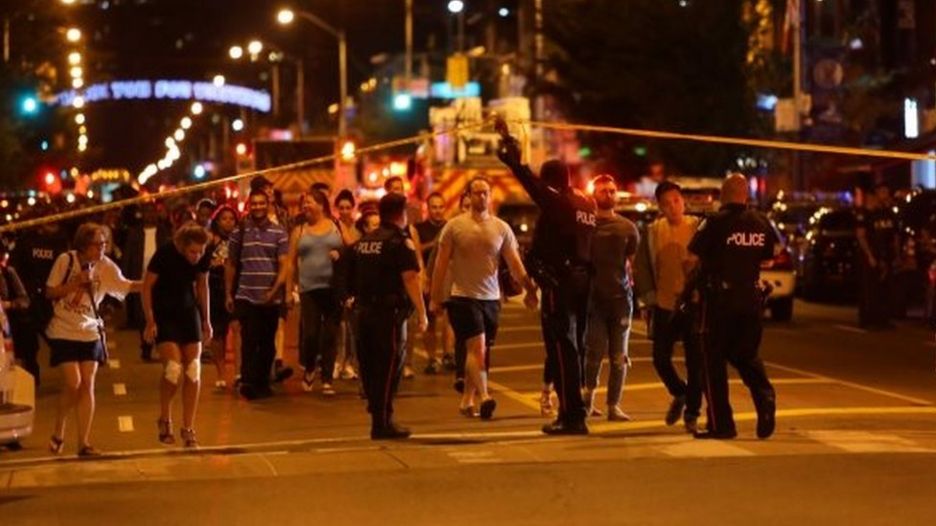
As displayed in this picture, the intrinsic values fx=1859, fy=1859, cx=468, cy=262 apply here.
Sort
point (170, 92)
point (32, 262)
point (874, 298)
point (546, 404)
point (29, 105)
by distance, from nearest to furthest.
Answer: point (546, 404) → point (32, 262) → point (874, 298) → point (29, 105) → point (170, 92)

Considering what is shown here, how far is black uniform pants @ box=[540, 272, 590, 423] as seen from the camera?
13102 mm

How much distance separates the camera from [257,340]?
16.5 m

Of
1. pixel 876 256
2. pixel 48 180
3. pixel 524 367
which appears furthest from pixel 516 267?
pixel 48 180

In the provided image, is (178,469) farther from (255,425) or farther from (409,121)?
(409,121)

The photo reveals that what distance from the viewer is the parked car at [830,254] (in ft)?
96.7

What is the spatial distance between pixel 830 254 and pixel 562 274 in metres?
17.4

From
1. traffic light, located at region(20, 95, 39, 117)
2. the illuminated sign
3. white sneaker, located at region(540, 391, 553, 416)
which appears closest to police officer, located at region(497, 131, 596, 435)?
white sneaker, located at region(540, 391, 553, 416)

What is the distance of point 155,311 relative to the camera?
1295cm

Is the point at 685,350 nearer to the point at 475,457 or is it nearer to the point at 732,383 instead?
the point at 475,457

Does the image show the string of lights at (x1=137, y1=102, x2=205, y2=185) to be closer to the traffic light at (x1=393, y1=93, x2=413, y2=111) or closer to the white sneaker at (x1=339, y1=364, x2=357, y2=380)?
the traffic light at (x1=393, y1=93, x2=413, y2=111)

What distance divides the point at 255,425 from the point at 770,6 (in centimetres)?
3247

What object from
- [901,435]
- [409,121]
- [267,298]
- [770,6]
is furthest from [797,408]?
[409,121]

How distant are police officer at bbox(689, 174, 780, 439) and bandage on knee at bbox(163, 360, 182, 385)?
366 centimetres

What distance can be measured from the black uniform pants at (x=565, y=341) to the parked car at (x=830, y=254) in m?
16.7
